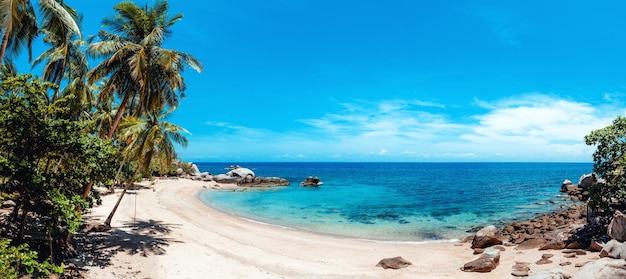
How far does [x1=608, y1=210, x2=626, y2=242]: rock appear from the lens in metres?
15.4

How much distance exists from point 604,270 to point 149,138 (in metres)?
21.4

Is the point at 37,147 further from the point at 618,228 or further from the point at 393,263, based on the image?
the point at 618,228


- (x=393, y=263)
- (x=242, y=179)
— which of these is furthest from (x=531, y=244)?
(x=242, y=179)

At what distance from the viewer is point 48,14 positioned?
13.2m

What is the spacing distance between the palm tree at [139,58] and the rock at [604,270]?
60.5 ft

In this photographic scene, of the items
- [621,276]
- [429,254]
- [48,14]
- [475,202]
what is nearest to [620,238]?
A: [621,276]

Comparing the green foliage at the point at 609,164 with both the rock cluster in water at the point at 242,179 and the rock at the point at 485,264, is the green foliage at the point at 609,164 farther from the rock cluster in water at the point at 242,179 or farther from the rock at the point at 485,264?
the rock cluster in water at the point at 242,179

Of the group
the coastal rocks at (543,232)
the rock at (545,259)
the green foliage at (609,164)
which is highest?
the green foliage at (609,164)

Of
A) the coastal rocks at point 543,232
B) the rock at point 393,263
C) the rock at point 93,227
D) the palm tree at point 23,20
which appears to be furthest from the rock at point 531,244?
the palm tree at point 23,20

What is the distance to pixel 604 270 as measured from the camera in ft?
37.0

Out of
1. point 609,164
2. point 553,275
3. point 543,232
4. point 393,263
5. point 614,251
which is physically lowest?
point 543,232

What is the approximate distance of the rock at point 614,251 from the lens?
1340 cm

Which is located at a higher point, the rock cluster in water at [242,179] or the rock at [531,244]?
the rock cluster in water at [242,179]

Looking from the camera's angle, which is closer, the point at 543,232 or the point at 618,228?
the point at 618,228
